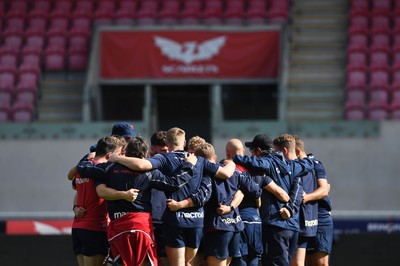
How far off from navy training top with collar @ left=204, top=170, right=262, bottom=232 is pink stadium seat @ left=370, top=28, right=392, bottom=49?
35.2ft

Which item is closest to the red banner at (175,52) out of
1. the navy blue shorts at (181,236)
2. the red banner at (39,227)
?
the red banner at (39,227)

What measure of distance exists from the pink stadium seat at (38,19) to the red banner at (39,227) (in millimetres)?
7625

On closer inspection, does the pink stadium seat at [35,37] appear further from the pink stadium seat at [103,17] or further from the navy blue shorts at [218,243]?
the navy blue shorts at [218,243]

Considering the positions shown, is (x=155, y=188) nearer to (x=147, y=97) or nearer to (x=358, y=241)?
(x=358, y=241)

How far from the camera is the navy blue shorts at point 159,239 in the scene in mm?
9336

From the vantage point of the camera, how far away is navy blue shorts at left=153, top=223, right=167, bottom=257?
934 centimetres

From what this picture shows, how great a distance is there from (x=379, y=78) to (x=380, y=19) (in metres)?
2.00

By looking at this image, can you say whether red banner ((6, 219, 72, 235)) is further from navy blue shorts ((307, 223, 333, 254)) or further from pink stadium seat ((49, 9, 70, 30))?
pink stadium seat ((49, 9, 70, 30))

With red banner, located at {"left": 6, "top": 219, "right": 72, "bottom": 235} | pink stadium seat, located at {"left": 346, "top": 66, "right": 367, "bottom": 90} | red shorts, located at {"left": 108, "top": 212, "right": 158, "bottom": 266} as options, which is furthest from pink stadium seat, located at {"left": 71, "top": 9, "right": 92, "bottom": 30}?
red shorts, located at {"left": 108, "top": 212, "right": 158, "bottom": 266}

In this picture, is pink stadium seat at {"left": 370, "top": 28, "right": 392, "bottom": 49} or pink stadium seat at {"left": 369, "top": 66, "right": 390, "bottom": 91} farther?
pink stadium seat at {"left": 370, "top": 28, "right": 392, "bottom": 49}

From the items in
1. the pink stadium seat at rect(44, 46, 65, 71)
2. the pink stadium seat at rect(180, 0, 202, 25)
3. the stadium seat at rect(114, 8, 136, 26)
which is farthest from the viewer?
the stadium seat at rect(114, 8, 136, 26)

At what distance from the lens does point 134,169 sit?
28.0ft

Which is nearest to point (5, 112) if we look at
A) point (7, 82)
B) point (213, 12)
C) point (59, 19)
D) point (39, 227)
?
point (7, 82)

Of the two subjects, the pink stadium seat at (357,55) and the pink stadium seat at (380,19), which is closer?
the pink stadium seat at (357,55)
